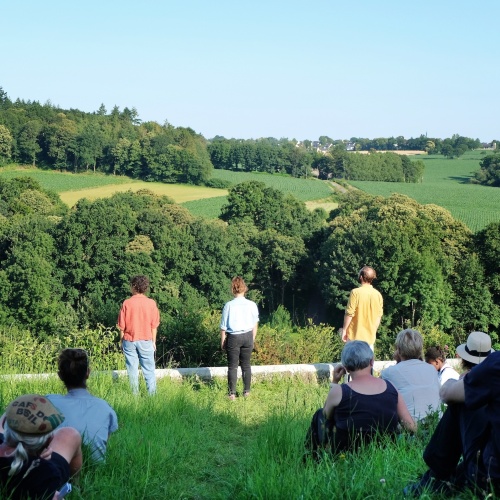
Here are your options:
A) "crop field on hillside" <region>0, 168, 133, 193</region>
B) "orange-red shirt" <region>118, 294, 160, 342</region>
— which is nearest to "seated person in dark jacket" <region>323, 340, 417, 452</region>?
"orange-red shirt" <region>118, 294, 160, 342</region>

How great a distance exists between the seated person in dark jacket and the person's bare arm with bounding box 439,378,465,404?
0.98 meters

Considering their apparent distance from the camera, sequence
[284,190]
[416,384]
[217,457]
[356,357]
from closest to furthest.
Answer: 1. [356,357]
2. [217,457]
3. [416,384]
4. [284,190]

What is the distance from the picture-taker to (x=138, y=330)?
729 centimetres

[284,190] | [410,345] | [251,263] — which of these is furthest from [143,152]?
[410,345]

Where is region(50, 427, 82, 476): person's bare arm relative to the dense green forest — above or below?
below

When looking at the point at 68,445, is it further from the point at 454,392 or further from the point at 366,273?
the point at 366,273

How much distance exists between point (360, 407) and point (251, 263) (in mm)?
40797

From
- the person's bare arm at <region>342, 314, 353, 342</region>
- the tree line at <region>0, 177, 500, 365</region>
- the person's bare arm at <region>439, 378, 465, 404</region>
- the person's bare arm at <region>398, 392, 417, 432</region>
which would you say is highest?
the person's bare arm at <region>439, 378, 465, 404</region>

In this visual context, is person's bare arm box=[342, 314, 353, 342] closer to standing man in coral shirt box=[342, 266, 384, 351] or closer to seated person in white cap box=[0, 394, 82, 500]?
standing man in coral shirt box=[342, 266, 384, 351]

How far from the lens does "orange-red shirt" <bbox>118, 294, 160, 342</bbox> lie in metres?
7.27

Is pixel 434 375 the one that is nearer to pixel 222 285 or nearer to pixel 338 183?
pixel 222 285

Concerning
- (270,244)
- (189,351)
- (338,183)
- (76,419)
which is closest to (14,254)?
(270,244)

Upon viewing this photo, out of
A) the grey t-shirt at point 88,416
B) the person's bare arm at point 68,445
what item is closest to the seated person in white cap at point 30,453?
the person's bare arm at point 68,445

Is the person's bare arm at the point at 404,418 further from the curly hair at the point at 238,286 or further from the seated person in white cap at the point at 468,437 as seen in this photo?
the curly hair at the point at 238,286
